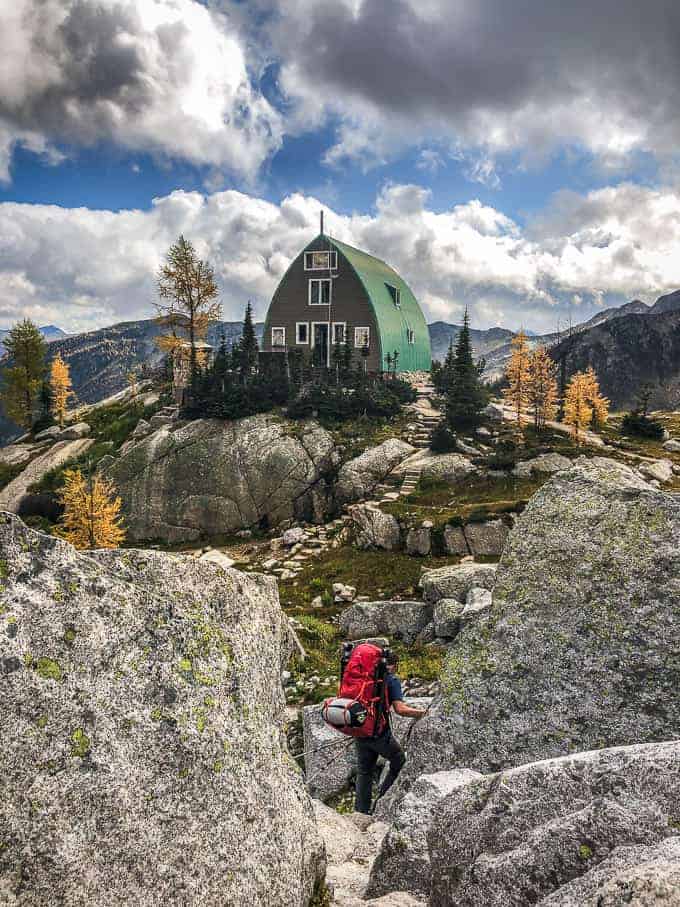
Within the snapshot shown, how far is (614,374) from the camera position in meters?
157

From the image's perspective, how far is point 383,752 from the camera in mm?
7227

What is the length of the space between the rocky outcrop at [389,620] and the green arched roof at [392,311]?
116ft

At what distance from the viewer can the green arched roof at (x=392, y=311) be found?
5025 cm

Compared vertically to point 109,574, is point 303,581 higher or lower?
lower

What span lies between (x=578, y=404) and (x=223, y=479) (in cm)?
2946

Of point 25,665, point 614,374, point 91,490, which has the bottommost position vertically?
point 91,490

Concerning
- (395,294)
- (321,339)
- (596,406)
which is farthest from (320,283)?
(596,406)

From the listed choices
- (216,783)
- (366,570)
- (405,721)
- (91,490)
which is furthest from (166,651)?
(91,490)

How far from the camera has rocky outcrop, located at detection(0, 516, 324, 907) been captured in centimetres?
293

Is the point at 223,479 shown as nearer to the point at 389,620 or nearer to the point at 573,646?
the point at 389,620

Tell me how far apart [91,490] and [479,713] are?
90.0 ft

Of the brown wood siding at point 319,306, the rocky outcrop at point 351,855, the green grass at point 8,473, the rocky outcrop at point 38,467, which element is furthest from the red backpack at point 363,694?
the brown wood siding at point 319,306

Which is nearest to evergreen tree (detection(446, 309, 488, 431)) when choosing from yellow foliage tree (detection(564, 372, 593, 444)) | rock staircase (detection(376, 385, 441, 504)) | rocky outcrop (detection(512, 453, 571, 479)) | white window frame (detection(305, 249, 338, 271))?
rock staircase (detection(376, 385, 441, 504))

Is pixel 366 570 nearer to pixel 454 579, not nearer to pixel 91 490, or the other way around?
pixel 454 579
